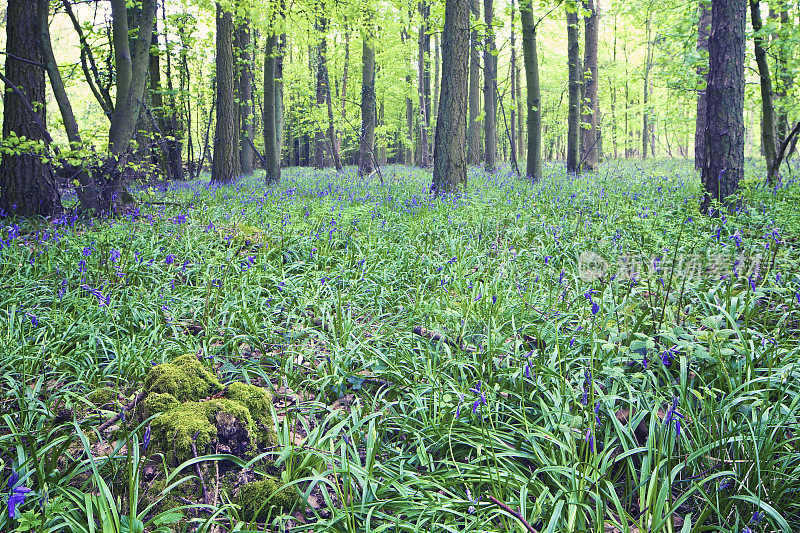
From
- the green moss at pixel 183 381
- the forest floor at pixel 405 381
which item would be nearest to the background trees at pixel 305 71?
the forest floor at pixel 405 381

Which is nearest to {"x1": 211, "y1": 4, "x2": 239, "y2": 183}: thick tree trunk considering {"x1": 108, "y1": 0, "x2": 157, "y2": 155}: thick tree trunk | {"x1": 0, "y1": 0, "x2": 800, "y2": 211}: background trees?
{"x1": 0, "y1": 0, "x2": 800, "y2": 211}: background trees

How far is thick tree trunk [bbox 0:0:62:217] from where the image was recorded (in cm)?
648

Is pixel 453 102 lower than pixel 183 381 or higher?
higher

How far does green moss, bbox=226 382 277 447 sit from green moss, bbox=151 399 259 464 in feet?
0.15

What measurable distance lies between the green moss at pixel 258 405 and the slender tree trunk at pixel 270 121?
997 cm

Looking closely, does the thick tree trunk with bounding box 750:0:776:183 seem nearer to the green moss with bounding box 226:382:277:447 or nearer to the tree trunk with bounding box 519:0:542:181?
the tree trunk with bounding box 519:0:542:181

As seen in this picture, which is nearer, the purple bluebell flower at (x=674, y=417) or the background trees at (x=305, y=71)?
the purple bluebell flower at (x=674, y=417)

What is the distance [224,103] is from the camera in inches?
505

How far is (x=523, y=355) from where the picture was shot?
2.76 metres

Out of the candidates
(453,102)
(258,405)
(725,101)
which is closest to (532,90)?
(453,102)

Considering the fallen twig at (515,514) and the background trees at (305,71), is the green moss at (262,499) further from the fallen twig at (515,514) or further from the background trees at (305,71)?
the background trees at (305,71)

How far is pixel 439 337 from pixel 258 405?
143cm

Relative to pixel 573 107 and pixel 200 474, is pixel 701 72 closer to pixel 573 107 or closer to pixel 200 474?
pixel 573 107

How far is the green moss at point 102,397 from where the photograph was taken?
2539 millimetres
